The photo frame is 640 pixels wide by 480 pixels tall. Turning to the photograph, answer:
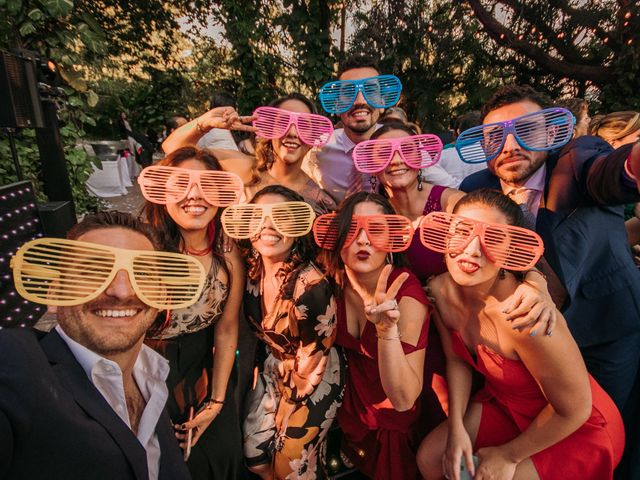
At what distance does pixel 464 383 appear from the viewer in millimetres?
1634

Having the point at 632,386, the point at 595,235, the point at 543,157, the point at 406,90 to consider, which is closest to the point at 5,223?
the point at 543,157

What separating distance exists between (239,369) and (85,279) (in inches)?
56.4

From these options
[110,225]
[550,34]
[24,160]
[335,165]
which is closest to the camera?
[110,225]

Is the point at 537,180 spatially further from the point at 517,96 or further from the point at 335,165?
the point at 335,165

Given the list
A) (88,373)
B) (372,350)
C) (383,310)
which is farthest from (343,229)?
(88,373)

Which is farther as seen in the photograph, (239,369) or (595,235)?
(239,369)

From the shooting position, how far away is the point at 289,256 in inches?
72.5

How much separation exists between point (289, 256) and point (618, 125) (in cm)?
276

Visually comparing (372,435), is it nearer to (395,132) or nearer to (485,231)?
A: (485,231)

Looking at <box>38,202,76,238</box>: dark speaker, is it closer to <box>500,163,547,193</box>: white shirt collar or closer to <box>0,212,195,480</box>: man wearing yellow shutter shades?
<box>0,212,195,480</box>: man wearing yellow shutter shades

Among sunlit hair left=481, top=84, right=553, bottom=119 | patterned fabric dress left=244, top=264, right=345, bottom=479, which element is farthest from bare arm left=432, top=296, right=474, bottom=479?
sunlit hair left=481, top=84, right=553, bottom=119

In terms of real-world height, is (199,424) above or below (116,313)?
below

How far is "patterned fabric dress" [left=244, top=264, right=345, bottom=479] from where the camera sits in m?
1.65

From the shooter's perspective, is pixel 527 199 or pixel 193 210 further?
pixel 527 199
